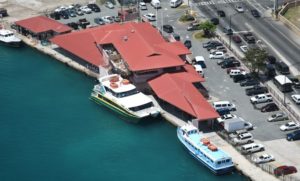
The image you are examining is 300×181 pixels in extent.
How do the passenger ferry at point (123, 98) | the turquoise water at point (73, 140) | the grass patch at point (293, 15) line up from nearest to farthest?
1. the turquoise water at point (73, 140)
2. the passenger ferry at point (123, 98)
3. the grass patch at point (293, 15)

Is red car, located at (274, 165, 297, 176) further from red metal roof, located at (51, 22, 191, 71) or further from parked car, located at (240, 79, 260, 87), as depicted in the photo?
red metal roof, located at (51, 22, 191, 71)

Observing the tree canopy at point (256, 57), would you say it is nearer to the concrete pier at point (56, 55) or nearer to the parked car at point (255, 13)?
the parked car at point (255, 13)

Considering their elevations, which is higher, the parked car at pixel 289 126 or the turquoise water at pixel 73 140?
the parked car at pixel 289 126

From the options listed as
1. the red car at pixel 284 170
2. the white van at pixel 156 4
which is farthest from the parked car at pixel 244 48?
the red car at pixel 284 170

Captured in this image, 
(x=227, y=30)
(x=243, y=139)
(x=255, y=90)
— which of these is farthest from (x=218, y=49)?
(x=243, y=139)

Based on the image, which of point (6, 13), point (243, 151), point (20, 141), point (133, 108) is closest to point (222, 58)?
point (133, 108)

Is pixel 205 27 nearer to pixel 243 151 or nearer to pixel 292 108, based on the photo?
pixel 292 108

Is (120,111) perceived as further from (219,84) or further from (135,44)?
(219,84)
